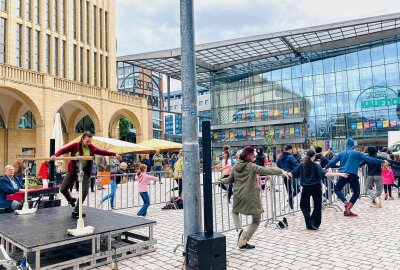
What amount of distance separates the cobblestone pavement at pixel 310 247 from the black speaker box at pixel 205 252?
496mm

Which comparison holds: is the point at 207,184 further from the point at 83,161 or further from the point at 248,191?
the point at 83,161

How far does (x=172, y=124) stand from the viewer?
4119 inches

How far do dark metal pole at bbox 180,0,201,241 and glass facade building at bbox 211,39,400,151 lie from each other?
43.2 metres

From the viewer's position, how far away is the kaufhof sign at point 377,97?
41812 mm

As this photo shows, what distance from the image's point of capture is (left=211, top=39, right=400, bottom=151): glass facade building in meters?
42.7

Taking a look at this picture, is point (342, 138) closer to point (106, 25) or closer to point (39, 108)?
point (106, 25)

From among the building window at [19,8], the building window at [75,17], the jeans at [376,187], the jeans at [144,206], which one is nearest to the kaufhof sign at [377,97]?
the building window at [75,17]

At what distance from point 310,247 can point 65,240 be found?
4.11m

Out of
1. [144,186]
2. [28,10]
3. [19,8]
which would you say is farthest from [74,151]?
[28,10]

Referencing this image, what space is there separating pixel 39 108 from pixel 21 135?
6262 millimetres

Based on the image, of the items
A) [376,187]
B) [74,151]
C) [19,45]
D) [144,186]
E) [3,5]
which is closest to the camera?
[74,151]

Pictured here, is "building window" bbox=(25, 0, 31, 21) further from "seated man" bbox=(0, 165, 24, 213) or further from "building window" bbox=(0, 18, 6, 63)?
"seated man" bbox=(0, 165, 24, 213)

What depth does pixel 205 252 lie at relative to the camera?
4664mm

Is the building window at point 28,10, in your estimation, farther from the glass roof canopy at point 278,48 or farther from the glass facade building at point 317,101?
the glass facade building at point 317,101
